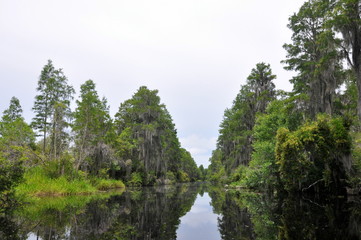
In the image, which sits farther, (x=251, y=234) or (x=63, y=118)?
(x=63, y=118)

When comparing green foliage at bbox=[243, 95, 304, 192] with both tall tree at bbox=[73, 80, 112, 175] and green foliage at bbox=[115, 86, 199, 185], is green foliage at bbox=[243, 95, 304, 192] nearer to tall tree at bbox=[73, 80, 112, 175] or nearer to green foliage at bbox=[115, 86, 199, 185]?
tall tree at bbox=[73, 80, 112, 175]

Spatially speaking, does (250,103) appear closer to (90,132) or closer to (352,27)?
(352,27)

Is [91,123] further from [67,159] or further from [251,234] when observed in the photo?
[251,234]

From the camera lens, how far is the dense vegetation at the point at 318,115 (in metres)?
14.3

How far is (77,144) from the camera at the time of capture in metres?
23.5

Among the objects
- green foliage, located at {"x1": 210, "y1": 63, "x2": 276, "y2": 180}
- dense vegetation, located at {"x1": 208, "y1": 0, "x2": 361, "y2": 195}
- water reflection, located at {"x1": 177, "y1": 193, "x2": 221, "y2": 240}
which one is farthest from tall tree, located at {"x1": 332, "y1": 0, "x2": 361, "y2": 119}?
green foliage, located at {"x1": 210, "y1": 63, "x2": 276, "y2": 180}

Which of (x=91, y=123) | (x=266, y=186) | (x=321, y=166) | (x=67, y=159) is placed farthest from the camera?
(x=91, y=123)

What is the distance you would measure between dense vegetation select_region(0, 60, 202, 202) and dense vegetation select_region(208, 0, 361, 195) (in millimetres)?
14631

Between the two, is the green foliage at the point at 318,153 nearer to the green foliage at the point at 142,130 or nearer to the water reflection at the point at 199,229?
the water reflection at the point at 199,229

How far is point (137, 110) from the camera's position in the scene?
37.7 m

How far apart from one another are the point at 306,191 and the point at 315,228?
12.5m

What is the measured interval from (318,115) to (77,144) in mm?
20138

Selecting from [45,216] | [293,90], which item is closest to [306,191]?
[293,90]

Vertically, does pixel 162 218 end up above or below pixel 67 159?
below
